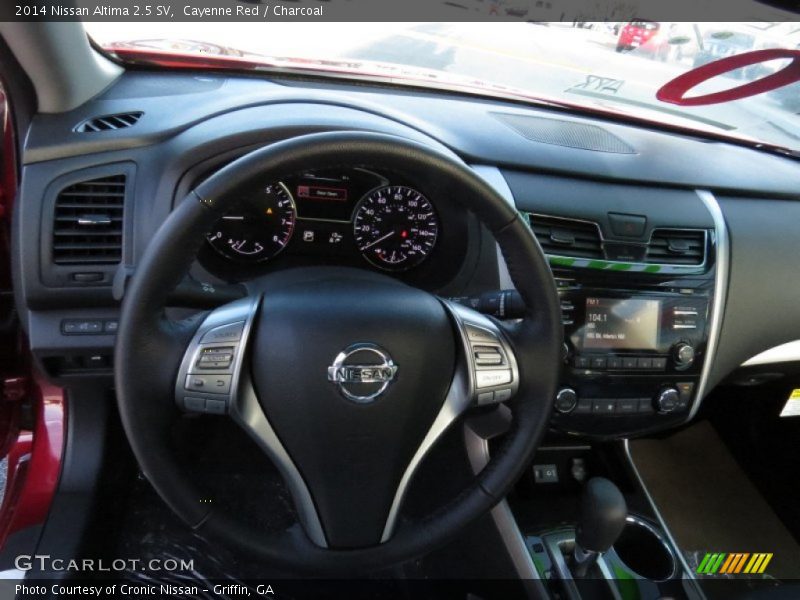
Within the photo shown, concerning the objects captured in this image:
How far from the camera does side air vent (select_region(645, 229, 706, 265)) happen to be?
175 centimetres

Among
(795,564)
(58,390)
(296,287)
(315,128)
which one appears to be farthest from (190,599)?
(795,564)

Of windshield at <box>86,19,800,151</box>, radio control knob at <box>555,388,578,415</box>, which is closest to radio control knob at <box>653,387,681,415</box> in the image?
radio control knob at <box>555,388,578,415</box>

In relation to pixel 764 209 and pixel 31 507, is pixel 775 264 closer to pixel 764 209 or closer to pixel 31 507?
pixel 764 209

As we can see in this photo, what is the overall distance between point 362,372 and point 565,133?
3.67ft

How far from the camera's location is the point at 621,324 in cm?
172

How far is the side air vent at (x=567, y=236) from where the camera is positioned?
5.47ft

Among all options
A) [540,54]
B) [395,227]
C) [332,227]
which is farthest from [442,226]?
[540,54]

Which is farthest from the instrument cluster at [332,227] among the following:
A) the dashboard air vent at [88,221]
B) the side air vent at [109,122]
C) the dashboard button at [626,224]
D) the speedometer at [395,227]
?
the dashboard button at [626,224]

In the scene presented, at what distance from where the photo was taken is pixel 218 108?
1635mm

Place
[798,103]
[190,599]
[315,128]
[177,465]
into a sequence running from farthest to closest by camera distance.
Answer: [798,103] < [190,599] < [315,128] < [177,465]

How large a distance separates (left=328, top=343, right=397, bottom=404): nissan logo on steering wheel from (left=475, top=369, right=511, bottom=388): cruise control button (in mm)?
151

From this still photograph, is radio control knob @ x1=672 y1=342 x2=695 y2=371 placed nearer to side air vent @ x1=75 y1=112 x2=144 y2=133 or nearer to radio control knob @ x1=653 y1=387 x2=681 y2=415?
radio control knob @ x1=653 y1=387 x2=681 y2=415

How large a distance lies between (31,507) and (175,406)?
831 millimetres

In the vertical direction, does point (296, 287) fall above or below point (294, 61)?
below
